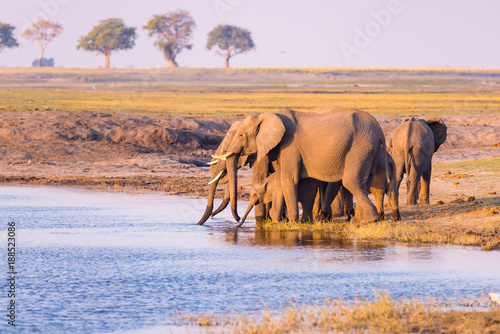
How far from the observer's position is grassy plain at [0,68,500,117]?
4894 centimetres

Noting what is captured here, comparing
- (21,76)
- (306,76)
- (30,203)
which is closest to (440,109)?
(30,203)

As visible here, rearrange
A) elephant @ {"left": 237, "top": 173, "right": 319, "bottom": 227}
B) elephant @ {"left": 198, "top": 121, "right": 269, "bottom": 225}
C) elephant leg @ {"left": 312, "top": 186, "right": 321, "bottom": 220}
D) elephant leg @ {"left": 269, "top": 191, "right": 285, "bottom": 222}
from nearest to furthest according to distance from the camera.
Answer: elephant leg @ {"left": 269, "top": 191, "right": 285, "bottom": 222}
elephant @ {"left": 237, "top": 173, "right": 319, "bottom": 227}
elephant @ {"left": 198, "top": 121, "right": 269, "bottom": 225}
elephant leg @ {"left": 312, "top": 186, "right": 321, "bottom": 220}

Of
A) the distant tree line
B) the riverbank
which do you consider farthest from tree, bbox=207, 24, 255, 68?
the riverbank

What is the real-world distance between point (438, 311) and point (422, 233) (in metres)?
5.89

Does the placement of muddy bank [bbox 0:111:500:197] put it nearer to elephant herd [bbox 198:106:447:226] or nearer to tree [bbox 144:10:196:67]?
elephant herd [bbox 198:106:447:226]

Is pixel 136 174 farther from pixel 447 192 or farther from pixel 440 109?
pixel 440 109

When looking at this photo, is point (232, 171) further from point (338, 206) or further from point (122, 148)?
point (122, 148)

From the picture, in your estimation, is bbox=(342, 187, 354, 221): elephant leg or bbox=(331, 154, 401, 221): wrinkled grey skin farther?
bbox=(342, 187, 354, 221): elephant leg

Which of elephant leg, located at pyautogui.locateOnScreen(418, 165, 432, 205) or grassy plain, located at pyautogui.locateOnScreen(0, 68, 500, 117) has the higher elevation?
grassy plain, located at pyautogui.locateOnScreen(0, 68, 500, 117)

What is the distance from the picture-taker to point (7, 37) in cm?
13438

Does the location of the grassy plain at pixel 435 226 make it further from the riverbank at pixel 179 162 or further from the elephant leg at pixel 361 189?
the elephant leg at pixel 361 189

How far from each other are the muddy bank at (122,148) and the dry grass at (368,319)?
44.0 feet

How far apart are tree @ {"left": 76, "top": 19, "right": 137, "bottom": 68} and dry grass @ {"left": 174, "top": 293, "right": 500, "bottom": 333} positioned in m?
136

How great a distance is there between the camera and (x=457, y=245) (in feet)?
47.3
